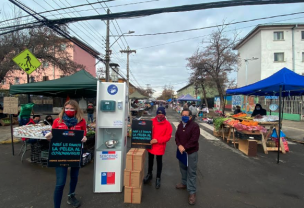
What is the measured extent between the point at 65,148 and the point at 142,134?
4.71 feet

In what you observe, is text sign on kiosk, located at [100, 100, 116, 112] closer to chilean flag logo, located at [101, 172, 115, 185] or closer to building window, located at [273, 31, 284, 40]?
chilean flag logo, located at [101, 172, 115, 185]

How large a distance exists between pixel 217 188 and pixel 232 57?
703 inches

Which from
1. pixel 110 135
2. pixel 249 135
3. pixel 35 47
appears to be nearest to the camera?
pixel 110 135

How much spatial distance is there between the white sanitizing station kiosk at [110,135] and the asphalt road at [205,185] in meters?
0.25

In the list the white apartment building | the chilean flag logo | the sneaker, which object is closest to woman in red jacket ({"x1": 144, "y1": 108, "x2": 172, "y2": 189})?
the chilean flag logo

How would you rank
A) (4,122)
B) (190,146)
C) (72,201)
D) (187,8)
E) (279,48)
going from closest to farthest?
(72,201), (190,146), (187,8), (4,122), (279,48)

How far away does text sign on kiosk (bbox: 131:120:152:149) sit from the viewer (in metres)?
3.49

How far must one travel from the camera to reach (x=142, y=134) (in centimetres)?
351

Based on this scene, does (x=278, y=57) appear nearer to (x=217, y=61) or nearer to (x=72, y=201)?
(x=217, y=61)

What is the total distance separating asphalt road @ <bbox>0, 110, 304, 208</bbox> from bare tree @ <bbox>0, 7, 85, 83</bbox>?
844cm

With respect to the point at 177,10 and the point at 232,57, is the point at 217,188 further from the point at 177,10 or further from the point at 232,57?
the point at 232,57

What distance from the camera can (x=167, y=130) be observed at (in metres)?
3.46

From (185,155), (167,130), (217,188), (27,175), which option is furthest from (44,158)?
(217,188)

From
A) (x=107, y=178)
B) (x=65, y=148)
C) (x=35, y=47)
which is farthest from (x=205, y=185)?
(x=35, y=47)
